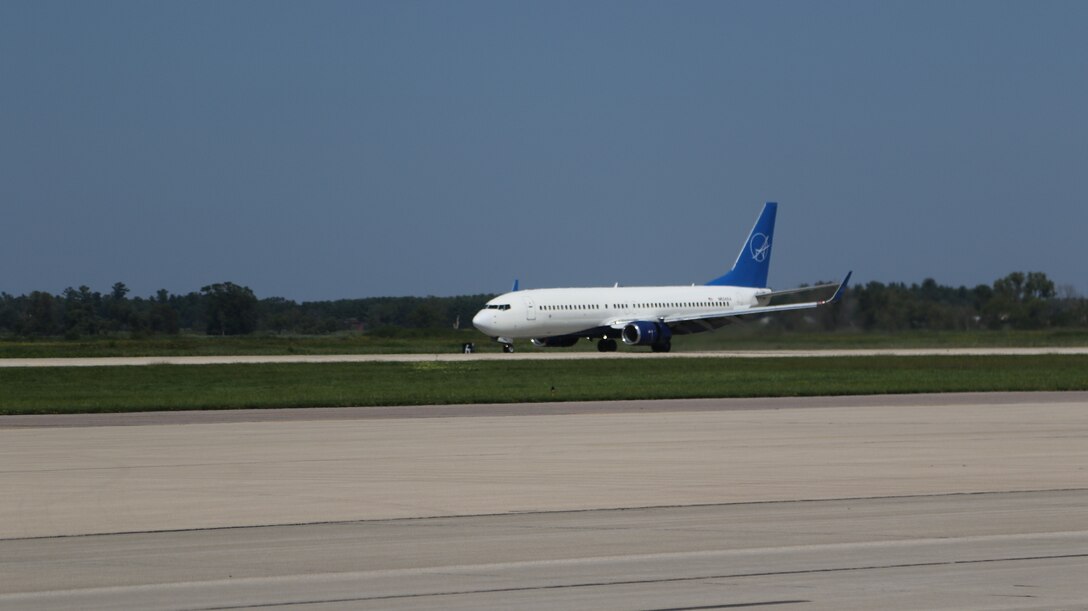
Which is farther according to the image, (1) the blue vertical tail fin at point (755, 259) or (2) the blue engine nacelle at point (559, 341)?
(1) the blue vertical tail fin at point (755, 259)

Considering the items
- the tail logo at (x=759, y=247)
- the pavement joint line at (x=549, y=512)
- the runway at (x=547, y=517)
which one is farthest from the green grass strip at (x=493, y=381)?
the tail logo at (x=759, y=247)

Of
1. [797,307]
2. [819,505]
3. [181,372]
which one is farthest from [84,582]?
[797,307]

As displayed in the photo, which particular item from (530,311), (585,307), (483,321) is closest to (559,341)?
(585,307)

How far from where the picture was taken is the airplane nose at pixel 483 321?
75562mm

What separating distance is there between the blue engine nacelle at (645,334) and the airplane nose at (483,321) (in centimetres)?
717

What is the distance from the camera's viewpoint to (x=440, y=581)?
12.5 meters

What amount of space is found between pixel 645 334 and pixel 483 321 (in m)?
8.29

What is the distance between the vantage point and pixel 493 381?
48469 millimetres

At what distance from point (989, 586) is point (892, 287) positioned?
8145 cm

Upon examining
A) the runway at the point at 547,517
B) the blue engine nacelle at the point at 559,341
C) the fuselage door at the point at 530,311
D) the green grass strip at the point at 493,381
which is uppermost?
the fuselage door at the point at 530,311

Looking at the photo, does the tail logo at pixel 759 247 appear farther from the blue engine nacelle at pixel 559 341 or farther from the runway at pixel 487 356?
the blue engine nacelle at pixel 559 341

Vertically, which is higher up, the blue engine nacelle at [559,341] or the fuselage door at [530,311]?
the fuselage door at [530,311]

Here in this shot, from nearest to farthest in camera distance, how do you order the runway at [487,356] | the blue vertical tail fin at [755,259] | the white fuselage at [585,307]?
the runway at [487,356]
the white fuselage at [585,307]
the blue vertical tail fin at [755,259]

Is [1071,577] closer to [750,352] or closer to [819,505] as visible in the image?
[819,505]
